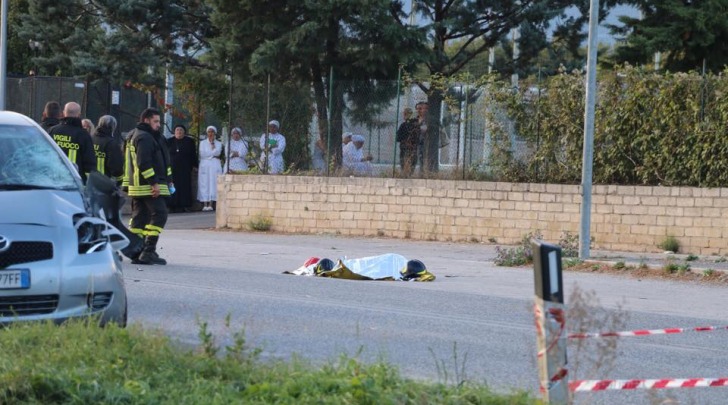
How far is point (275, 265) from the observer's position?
698 inches

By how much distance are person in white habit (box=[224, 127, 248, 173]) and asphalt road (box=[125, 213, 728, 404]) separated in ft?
19.5

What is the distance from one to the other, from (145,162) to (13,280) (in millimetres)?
7341

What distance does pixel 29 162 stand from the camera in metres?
10.1

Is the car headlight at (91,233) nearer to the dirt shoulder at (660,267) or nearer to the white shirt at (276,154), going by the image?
the dirt shoulder at (660,267)

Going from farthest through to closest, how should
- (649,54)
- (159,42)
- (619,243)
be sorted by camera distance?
(159,42) → (649,54) → (619,243)

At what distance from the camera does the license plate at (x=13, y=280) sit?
8500 mm

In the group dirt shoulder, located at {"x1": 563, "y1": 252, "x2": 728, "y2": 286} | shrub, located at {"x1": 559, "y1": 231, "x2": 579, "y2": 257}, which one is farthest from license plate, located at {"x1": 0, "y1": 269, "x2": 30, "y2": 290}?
shrub, located at {"x1": 559, "y1": 231, "x2": 579, "y2": 257}

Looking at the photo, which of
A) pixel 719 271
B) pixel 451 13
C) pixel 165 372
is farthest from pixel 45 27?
pixel 165 372

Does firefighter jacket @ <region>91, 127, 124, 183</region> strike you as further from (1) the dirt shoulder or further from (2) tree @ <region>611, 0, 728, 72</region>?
(2) tree @ <region>611, 0, 728, 72</region>

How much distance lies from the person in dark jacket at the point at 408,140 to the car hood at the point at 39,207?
44.5 ft

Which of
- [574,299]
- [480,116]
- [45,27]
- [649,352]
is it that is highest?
[45,27]

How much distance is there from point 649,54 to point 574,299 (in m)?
19.1

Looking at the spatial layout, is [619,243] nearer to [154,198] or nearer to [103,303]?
[154,198]

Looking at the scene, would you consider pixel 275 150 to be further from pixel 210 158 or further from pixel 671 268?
pixel 671 268
